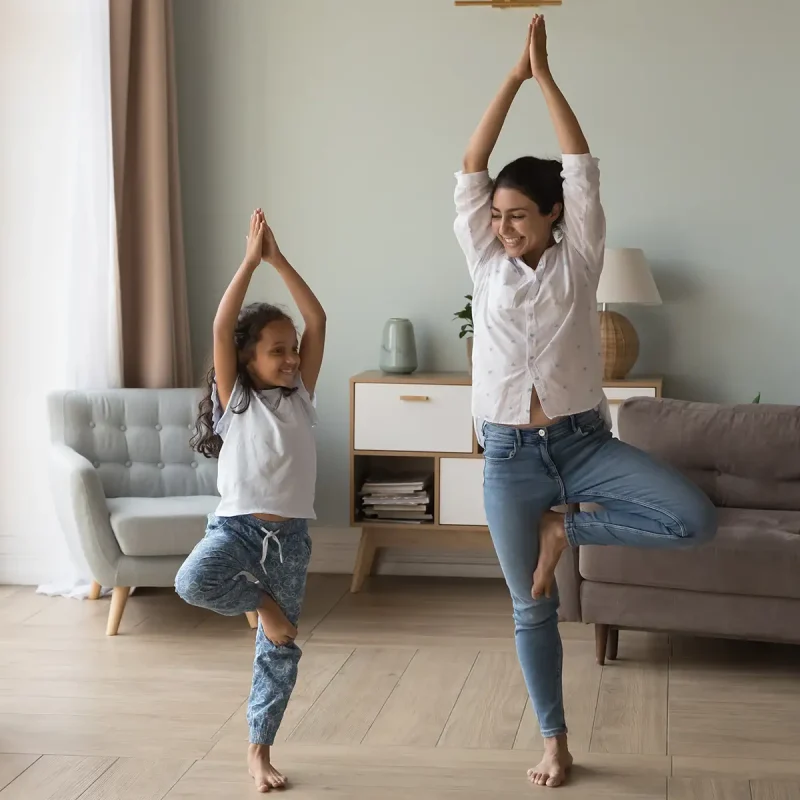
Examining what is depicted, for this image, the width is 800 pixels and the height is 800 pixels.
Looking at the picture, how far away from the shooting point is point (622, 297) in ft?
14.1

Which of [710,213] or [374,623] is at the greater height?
[710,213]

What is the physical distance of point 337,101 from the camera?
4805 mm

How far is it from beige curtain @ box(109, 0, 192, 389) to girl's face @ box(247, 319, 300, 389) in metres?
2.00

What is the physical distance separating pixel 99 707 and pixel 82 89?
7.89 ft

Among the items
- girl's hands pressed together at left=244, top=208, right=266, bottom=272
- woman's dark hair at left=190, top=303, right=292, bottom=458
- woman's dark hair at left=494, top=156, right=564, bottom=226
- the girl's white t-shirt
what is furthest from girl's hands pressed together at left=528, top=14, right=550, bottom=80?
the girl's white t-shirt

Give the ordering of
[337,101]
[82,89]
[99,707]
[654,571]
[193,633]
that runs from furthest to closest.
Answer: [337,101]
[82,89]
[193,633]
[654,571]
[99,707]

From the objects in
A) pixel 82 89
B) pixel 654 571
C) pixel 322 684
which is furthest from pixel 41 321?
pixel 654 571

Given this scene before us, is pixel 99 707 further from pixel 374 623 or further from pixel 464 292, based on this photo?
pixel 464 292

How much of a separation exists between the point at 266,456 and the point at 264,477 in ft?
0.16

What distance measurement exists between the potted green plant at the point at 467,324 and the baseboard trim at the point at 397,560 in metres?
0.83

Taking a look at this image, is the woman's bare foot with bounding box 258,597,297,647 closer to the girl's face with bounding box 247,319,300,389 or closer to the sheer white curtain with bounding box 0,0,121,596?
the girl's face with bounding box 247,319,300,389

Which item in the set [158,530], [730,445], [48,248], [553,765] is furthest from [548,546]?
[48,248]

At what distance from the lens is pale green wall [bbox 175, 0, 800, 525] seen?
4.59 metres

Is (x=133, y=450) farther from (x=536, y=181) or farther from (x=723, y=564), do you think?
(x=536, y=181)
